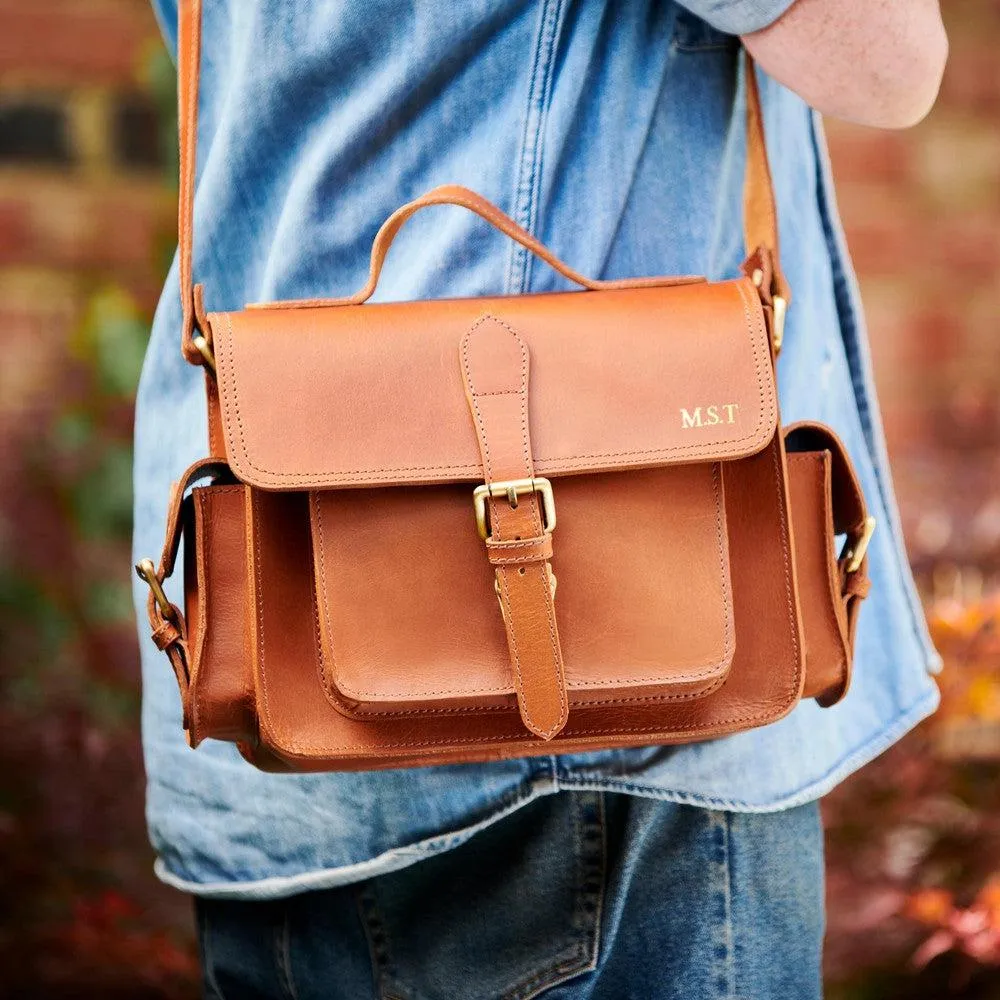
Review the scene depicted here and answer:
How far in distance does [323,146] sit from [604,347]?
279 millimetres

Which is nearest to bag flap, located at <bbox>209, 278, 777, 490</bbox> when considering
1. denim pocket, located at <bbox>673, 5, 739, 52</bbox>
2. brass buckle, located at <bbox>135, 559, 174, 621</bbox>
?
brass buckle, located at <bbox>135, 559, 174, 621</bbox>

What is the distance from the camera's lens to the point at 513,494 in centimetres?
83

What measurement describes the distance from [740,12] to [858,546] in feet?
1.34

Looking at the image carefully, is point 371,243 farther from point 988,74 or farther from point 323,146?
point 988,74

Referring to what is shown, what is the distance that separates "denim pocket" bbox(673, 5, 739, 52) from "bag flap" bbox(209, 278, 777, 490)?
8.9 inches

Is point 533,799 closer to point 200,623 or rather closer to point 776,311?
point 200,623

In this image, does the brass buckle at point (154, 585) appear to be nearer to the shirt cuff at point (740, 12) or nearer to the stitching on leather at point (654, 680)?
the stitching on leather at point (654, 680)

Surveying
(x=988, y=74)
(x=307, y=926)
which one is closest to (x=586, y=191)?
(x=307, y=926)

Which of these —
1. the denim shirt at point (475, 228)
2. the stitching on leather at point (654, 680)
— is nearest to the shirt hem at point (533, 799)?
the denim shirt at point (475, 228)

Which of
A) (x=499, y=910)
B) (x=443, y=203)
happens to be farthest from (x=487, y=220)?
(x=499, y=910)

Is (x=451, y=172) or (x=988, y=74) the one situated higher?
(x=988, y=74)

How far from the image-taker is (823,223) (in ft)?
3.65

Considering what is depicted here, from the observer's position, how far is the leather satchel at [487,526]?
84 centimetres

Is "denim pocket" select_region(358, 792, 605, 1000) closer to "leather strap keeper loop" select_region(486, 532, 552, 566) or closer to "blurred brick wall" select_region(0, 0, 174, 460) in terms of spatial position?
"leather strap keeper loop" select_region(486, 532, 552, 566)
